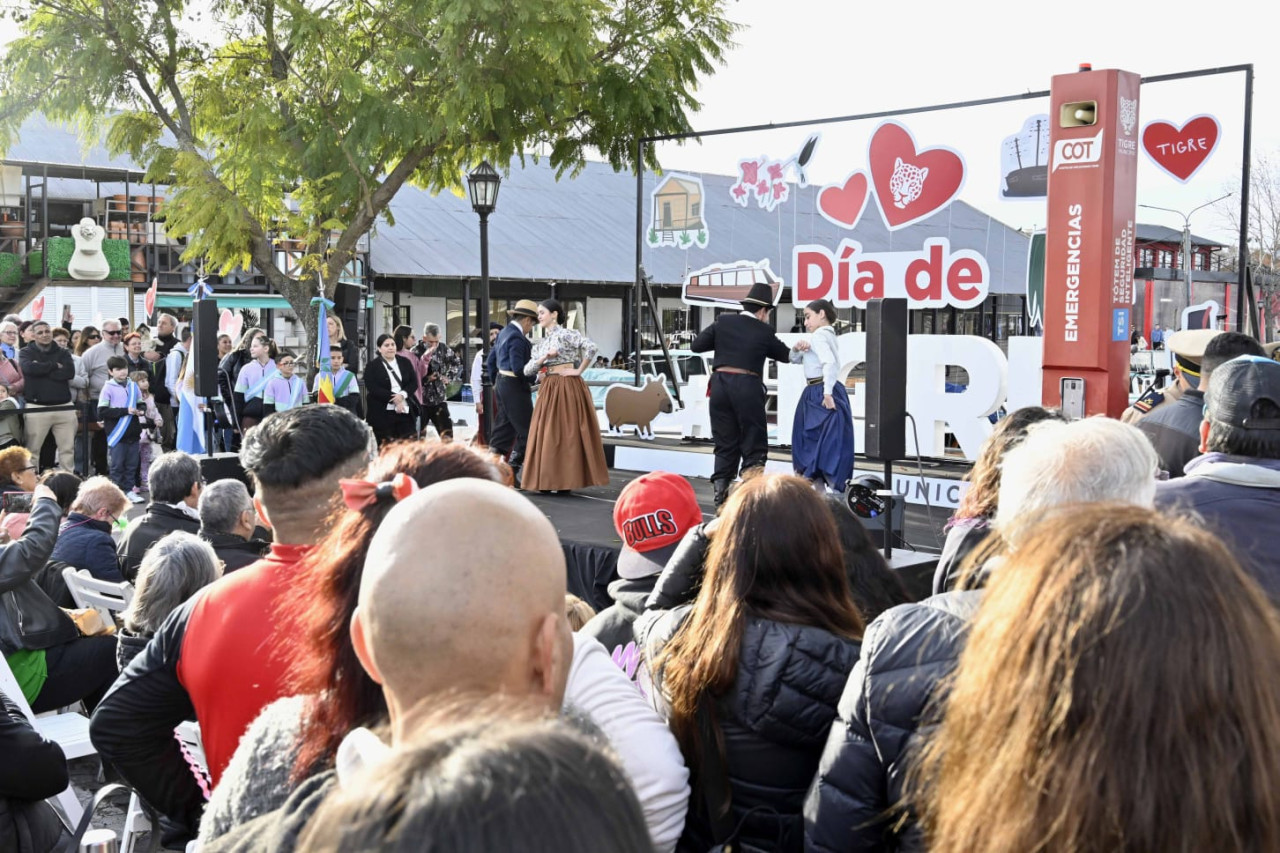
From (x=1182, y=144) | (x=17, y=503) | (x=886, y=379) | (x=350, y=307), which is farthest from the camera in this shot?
(x=350, y=307)

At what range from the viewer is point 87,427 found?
37.5ft

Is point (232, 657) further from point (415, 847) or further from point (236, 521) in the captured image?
point (236, 521)

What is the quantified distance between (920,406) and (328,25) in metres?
6.27

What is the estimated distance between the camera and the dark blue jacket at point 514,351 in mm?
9766

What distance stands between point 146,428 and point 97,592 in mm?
6785

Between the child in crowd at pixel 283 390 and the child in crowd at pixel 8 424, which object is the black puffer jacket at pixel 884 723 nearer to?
the child in crowd at pixel 283 390

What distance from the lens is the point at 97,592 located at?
5.00 m

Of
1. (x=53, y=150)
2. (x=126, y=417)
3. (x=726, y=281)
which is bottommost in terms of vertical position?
(x=126, y=417)

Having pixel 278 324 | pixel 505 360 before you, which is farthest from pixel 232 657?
A: pixel 278 324

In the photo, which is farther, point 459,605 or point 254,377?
point 254,377

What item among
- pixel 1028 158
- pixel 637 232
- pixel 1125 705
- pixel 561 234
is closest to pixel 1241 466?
pixel 1125 705

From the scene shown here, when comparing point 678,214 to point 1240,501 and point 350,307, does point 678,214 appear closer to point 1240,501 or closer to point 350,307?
point 350,307

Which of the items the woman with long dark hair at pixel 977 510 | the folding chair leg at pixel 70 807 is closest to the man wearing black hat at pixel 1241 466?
the woman with long dark hair at pixel 977 510

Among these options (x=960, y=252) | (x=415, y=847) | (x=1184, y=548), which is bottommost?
(x=415, y=847)
